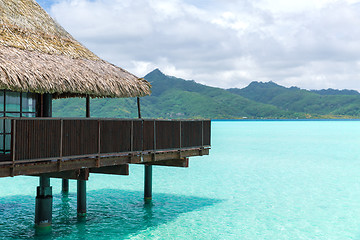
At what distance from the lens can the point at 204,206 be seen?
22969mm

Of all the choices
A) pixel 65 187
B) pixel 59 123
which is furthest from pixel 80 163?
pixel 65 187

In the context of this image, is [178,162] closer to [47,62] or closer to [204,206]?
[204,206]

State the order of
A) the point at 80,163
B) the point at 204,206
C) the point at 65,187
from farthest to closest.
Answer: the point at 65,187 < the point at 204,206 < the point at 80,163

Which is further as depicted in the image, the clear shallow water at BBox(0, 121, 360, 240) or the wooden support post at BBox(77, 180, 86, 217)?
the wooden support post at BBox(77, 180, 86, 217)

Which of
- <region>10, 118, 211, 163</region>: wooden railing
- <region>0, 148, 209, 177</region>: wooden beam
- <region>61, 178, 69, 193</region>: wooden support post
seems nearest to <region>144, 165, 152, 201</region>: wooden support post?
<region>0, 148, 209, 177</region>: wooden beam

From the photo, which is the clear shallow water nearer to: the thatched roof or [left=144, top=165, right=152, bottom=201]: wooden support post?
[left=144, top=165, right=152, bottom=201]: wooden support post

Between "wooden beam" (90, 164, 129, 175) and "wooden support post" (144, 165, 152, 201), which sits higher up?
"wooden beam" (90, 164, 129, 175)

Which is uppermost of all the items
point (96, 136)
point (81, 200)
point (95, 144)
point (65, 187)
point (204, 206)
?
point (96, 136)

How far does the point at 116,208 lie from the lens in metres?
21.1

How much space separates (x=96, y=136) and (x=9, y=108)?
3.08 meters

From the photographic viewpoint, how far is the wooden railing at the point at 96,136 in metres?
12.0

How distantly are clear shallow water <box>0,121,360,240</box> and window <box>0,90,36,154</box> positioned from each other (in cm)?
395

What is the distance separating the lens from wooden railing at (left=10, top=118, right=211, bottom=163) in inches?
472

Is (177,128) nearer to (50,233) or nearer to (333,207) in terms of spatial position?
(50,233)
